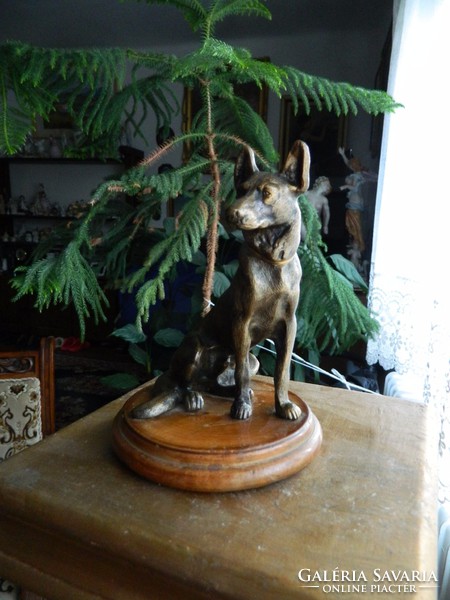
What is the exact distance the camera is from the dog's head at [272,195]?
53 cm

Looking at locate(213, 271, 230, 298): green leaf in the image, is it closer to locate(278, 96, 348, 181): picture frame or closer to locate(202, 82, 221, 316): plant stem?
locate(202, 82, 221, 316): plant stem

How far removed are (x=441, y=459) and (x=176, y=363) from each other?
1.81 ft

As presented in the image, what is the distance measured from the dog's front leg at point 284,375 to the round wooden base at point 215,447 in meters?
0.01

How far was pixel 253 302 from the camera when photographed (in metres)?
0.59

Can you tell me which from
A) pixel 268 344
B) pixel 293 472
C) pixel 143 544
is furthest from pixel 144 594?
pixel 268 344

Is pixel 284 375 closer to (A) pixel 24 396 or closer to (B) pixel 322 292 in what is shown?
(B) pixel 322 292

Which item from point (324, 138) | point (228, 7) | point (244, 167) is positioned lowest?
point (244, 167)

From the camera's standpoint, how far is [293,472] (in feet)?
1.81

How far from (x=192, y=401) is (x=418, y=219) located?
704 millimetres

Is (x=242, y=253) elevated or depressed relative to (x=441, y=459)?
elevated

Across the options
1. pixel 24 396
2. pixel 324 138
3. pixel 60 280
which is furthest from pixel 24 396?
pixel 324 138

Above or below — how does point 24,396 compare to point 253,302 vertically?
below

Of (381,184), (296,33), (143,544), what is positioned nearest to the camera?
(143,544)

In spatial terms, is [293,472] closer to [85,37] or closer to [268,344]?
[268,344]
